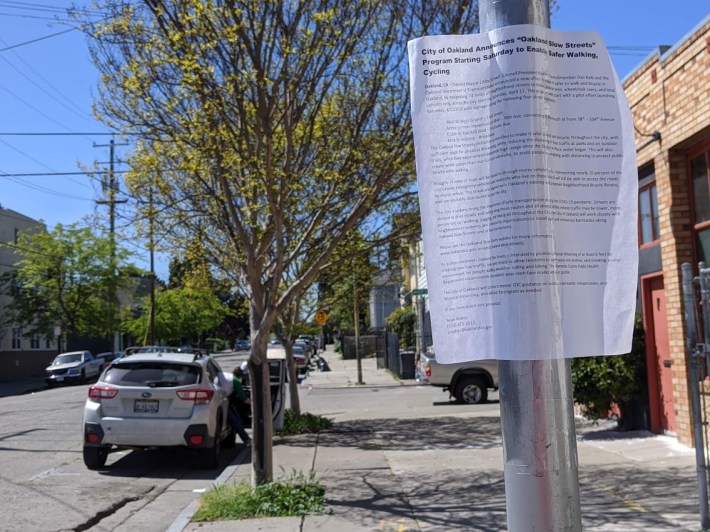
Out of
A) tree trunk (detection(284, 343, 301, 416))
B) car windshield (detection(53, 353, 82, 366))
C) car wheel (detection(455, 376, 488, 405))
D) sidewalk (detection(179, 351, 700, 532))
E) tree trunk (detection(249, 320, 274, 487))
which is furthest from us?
car windshield (detection(53, 353, 82, 366))

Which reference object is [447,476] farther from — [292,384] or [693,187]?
[292,384]

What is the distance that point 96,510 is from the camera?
878 cm

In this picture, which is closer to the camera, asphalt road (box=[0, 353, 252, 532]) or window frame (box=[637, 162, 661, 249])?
asphalt road (box=[0, 353, 252, 532])

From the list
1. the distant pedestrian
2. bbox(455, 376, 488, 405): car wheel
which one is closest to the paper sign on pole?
the distant pedestrian

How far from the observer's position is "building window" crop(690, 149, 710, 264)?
9.69 metres

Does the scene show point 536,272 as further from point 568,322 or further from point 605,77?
point 605,77

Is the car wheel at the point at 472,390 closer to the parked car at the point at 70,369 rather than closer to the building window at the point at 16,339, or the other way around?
the parked car at the point at 70,369

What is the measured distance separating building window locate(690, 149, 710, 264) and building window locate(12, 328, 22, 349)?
42.1m

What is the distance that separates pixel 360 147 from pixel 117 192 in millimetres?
3934

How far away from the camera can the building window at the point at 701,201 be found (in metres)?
9.69

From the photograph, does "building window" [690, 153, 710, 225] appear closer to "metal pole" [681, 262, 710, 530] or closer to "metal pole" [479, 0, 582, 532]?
"metal pole" [681, 262, 710, 530]

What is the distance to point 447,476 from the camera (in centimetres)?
959

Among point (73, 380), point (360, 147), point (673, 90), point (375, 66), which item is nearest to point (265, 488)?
point (360, 147)

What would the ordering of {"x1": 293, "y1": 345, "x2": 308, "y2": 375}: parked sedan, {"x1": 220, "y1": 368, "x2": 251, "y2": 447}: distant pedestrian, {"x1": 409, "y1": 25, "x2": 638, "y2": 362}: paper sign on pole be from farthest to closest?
1. {"x1": 293, "y1": 345, "x2": 308, "y2": 375}: parked sedan
2. {"x1": 220, "y1": 368, "x2": 251, "y2": 447}: distant pedestrian
3. {"x1": 409, "y1": 25, "x2": 638, "y2": 362}: paper sign on pole
